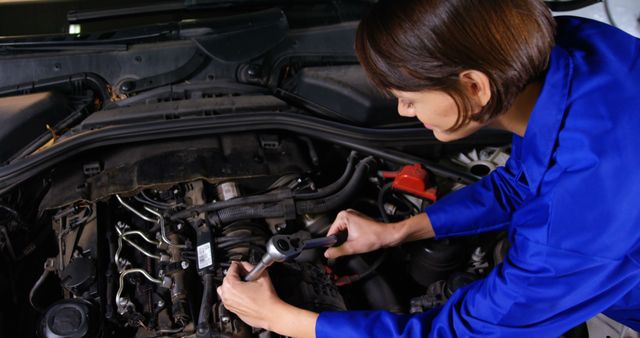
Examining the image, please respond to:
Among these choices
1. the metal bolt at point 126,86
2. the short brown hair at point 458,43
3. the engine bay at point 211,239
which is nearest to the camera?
the short brown hair at point 458,43

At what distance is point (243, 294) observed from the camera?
113 centimetres

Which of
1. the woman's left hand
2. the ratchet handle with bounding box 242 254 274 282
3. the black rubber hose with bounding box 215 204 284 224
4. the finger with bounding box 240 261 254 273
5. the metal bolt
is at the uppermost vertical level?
the metal bolt

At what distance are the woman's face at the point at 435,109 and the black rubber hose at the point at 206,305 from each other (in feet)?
2.00

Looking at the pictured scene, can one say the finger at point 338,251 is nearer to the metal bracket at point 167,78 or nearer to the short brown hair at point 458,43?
the short brown hair at point 458,43

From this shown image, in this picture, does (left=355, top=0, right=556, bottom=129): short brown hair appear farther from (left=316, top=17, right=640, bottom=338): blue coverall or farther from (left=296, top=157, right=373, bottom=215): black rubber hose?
(left=296, top=157, right=373, bottom=215): black rubber hose

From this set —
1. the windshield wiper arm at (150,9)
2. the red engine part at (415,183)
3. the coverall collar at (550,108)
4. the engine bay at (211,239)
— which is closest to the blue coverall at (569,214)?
the coverall collar at (550,108)

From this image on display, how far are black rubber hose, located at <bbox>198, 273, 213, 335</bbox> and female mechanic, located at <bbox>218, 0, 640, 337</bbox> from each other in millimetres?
308

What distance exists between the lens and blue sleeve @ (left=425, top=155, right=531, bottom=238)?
52.9 inches

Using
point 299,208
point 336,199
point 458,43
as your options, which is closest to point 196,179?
point 299,208

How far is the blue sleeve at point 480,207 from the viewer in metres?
1.34

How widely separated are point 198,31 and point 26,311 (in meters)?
1.02

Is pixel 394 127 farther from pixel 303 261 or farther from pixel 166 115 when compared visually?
pixel 166 115

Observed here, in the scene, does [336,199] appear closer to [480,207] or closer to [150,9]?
[480,207]

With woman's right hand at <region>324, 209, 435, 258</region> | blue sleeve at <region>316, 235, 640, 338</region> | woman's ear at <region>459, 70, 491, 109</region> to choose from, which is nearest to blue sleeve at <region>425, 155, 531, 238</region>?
woman's right hand at <region>324, 209, 435, 258</region>
